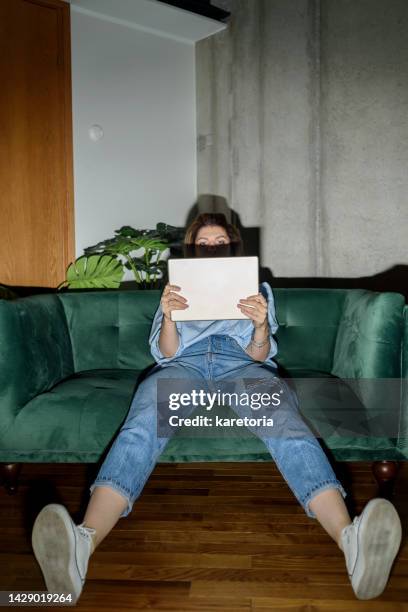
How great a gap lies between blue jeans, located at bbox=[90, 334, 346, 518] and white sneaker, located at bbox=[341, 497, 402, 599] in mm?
165

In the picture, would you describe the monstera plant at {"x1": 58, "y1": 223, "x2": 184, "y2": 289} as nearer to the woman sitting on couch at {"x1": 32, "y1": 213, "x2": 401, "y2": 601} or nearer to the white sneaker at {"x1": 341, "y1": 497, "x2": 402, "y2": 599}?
the woman sitting on couch at {"x1": 32, "y1": 213, "x2": 401, "y2": 601}

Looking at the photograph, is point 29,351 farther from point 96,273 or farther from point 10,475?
point 96,273

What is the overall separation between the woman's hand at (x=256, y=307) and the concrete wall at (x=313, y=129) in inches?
67.2

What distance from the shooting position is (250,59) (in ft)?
12.7

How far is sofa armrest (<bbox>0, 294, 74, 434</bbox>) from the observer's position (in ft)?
6.30

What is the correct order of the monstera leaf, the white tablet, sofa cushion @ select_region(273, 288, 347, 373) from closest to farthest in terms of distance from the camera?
the white tablet, sofa cushion @ select_region(273, 288, 347, 373), the monstera leaf

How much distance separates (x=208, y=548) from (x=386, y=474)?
0.67 metres

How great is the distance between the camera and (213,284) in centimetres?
177

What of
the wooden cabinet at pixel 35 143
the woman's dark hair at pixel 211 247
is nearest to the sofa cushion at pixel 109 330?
the woman's dark hair at pixel 211 247


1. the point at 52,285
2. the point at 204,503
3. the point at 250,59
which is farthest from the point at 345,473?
the point at 250,59

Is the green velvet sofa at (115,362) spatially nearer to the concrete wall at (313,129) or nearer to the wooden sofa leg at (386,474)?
the wooden sofa leg at (386,474)

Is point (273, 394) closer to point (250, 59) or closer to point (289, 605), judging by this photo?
point (289, 605)

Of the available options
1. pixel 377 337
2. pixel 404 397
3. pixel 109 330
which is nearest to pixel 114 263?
pixel 109 330

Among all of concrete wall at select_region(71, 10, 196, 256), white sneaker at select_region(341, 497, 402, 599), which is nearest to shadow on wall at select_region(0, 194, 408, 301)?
concrete wall at select_region(71, 10, 196, 256)
